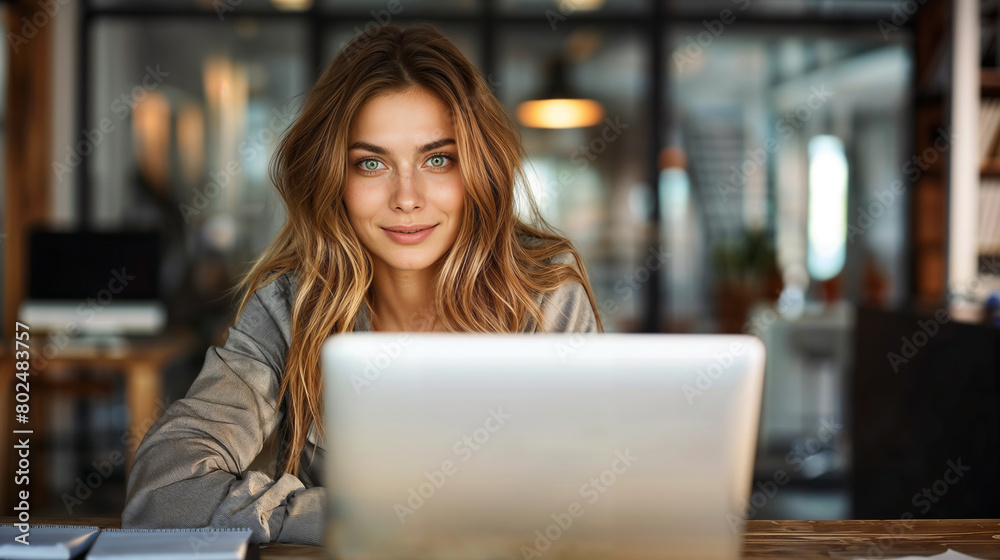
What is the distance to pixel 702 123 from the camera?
498 cm

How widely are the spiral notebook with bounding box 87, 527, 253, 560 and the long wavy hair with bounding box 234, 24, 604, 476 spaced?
0.49 metres

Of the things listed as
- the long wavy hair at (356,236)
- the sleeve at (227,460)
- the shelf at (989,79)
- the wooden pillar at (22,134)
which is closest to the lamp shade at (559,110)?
the shelf at (989,79)

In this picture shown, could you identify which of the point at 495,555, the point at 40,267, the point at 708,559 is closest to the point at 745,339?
the point at 708,559

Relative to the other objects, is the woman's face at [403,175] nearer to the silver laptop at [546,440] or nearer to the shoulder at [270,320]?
the shoulder at [270,320]

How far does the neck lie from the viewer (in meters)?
1.71

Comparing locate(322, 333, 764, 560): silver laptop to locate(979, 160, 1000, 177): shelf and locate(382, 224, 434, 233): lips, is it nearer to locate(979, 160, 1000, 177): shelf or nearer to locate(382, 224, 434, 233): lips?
locate(382, 224, 434, 233): lips

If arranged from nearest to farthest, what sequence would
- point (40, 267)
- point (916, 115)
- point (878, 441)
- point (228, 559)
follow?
1. point (228, 559)
2. point (878, 441)
3. point (40, 267)
4. point (916, 115)

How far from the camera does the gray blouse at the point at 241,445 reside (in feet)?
3.51

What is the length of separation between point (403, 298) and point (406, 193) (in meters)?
0.30

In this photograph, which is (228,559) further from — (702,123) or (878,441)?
(702,123)

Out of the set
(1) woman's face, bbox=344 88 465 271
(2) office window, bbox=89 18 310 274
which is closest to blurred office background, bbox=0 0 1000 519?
(2) office window, bbox=89 18 310 274

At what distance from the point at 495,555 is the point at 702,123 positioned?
4.55 m

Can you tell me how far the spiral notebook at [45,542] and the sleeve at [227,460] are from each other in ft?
0.36

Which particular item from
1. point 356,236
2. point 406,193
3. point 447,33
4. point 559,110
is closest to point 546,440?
point 406,193
